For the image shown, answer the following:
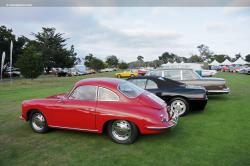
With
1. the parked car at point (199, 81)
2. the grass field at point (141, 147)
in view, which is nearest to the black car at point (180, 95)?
the grass field at point (141, 147)

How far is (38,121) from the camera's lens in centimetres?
644

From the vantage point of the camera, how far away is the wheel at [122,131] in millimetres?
5332

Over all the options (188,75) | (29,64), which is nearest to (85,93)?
(188,75)

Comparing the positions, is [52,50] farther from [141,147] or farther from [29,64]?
[141,147]

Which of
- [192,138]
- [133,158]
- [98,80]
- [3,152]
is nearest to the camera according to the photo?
[133,158]

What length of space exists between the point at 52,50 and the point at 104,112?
5728 cm

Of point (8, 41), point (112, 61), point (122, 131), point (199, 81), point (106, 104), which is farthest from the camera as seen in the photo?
point (112, 61)

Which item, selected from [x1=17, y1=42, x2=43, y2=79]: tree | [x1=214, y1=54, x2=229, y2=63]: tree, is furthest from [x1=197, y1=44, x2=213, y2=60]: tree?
[x1=17, y1=42, x2=43, y2=79]: tree

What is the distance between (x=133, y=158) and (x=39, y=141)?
96.4 inches

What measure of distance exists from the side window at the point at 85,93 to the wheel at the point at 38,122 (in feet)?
3.46

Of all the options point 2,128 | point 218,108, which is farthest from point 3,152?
point 218,108

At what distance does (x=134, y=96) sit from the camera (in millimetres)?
5715

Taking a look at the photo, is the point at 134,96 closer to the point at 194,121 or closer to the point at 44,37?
the point at 194,121

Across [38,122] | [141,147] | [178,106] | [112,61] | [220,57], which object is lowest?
[141,147]
